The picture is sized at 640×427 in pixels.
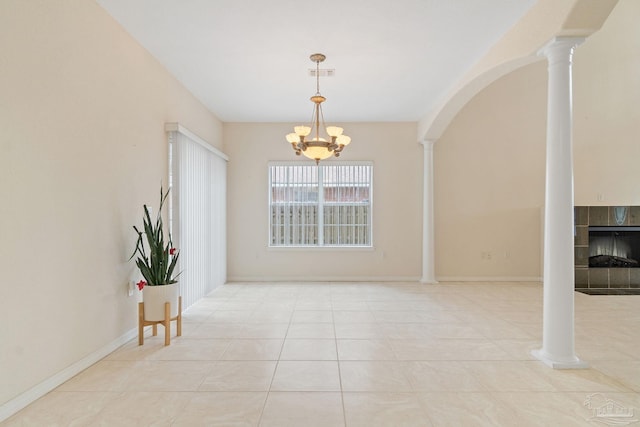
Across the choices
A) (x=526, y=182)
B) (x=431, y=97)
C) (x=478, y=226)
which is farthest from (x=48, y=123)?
(x=526, y=182)

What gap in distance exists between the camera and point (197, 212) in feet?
16.6

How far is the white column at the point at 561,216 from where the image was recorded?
2.88 meters

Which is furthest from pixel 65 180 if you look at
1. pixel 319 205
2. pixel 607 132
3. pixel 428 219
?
pixel 607 132

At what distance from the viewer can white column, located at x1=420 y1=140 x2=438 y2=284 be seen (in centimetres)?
643

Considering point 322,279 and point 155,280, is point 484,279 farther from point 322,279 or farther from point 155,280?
point 155,280

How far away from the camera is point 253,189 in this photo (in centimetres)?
676

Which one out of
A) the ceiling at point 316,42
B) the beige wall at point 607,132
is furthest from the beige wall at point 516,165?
the ceiling at point 316,42

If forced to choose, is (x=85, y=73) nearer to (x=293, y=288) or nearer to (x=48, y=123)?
(x=48, y=123)

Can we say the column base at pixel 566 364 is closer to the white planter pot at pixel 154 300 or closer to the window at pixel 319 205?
the white planter pot at pixel 154 300

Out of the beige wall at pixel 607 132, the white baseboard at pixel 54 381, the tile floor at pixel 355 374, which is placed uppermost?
the beige wall at pixel 607 132

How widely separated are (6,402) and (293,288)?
4.16m

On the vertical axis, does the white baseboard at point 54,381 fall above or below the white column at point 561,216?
below

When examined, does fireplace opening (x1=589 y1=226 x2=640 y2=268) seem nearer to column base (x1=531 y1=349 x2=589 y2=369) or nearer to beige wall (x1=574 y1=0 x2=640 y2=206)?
beige wall (x1=574 y1=0 x2=640 y2=206)

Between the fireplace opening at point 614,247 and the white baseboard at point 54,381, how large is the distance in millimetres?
7517
